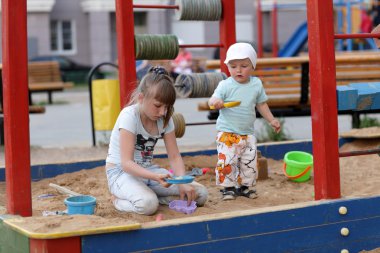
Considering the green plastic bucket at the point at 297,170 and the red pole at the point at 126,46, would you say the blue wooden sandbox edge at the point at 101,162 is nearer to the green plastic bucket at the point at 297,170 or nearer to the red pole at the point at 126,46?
the red pole at the point at 126,46

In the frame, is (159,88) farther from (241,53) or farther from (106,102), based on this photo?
(106,102)

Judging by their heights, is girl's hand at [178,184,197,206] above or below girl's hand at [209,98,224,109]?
below

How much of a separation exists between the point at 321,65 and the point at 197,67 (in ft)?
71.2

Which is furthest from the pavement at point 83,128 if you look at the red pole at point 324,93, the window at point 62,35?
the window at point 62,35

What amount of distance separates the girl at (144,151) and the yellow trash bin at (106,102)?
14.8 ft

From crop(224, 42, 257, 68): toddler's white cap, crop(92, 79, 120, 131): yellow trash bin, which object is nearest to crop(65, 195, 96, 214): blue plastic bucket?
crop(224, 42, 257, 68): toddler's white cap

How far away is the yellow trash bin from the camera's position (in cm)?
938

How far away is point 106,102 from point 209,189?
3.98m

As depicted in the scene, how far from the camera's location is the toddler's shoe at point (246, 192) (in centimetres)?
533

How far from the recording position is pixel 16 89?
4.12 meters

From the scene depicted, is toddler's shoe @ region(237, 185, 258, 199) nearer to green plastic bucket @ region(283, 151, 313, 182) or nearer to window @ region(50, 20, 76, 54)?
green plastic bucket @ region(283, 151, 313, 182)

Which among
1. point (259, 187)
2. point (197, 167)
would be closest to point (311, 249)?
point (259, 187)

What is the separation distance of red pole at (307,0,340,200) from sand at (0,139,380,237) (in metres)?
0.37

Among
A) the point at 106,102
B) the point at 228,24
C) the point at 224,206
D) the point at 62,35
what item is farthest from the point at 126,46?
the point at 62,35
